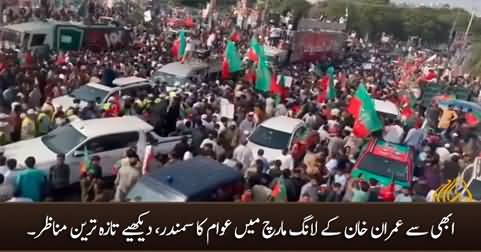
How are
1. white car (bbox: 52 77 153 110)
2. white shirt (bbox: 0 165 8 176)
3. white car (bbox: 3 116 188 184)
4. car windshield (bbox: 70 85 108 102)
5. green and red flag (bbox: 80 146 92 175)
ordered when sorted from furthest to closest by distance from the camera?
car windshield (bbox: 70 85 108 102) → white car (bbox: 52 77 153 110) → white car (bbox: 3 116 188 184) → green and red flag (bbox: 80 146 92 175) → white shirt (bbox: 0 165 8 176)

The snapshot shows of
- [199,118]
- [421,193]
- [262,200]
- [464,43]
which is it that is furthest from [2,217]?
[464,43]

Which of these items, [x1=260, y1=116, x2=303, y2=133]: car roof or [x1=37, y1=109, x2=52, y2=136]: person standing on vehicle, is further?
[x1=260, y1=116, x2=303, y2=133]: car roof

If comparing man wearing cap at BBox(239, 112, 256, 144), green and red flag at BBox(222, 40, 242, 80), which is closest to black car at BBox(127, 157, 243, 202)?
man wearing cap at BBox(239, 112, 256, 144)

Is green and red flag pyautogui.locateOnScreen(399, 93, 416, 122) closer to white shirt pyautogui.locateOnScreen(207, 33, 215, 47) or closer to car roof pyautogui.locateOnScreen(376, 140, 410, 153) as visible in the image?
car roof pyautogui.locateOnScreen(376, 140, 410, 153)

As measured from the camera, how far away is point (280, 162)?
28.9 ft

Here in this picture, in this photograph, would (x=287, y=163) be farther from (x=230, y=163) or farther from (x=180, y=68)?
(x=180, y=68)

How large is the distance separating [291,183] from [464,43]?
20.0m

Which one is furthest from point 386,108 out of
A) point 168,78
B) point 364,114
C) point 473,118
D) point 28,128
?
point 28,128

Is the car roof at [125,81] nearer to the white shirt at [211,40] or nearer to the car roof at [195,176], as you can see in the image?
the car roof at [195,176]

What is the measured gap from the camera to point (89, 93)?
12383mm

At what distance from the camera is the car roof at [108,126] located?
9034 mm

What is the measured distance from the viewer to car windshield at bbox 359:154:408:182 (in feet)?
30.7

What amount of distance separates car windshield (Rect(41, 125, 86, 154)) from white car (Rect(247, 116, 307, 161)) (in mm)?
2996

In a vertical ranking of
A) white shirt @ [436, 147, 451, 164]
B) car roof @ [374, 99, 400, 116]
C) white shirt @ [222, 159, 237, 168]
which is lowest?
car roof @ [374, 99, 400, 116]
